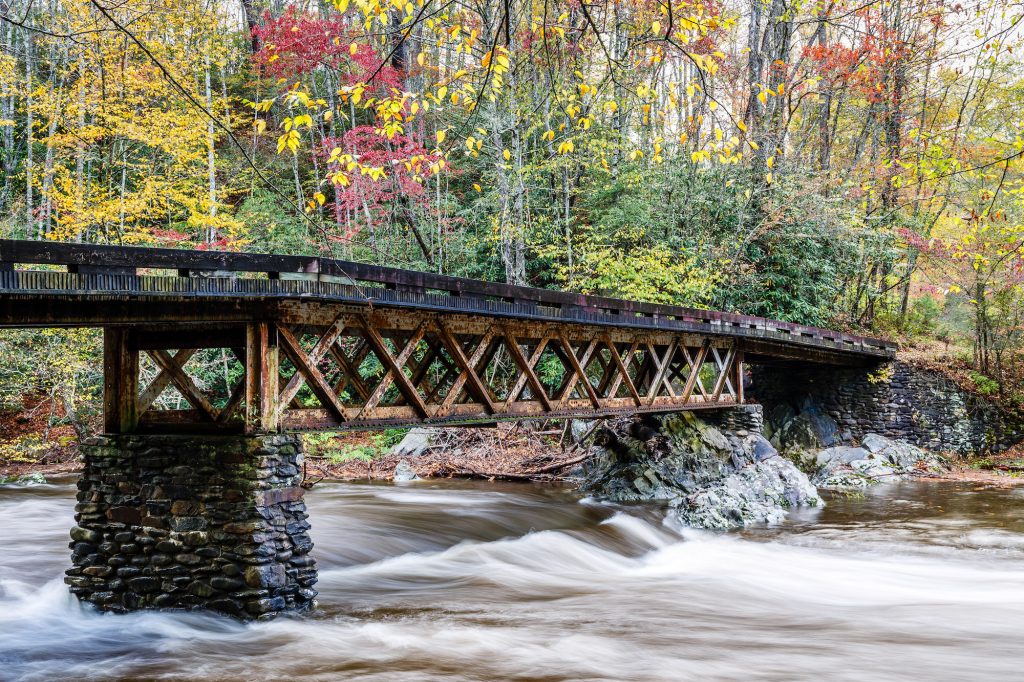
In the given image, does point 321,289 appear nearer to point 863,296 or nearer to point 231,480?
point 231,480

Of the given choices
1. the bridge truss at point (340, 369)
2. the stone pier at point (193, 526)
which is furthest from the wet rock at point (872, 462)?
the stone pier at point (193, 526)

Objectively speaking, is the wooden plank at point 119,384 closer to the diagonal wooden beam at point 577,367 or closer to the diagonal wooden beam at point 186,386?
the diagonal wooden beam at point 186,386

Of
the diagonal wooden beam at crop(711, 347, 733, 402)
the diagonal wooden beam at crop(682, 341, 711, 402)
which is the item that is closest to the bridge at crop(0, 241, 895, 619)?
the diagonal wooden beam at crop(682, 341, 711, 402)

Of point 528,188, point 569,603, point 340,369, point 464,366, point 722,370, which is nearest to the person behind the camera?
point 569,603

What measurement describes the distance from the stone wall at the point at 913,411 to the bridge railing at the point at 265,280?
49.0 feet

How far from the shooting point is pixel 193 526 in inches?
311

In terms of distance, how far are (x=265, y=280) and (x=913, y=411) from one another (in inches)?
890

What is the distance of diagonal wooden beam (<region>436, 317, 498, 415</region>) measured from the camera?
→ 10.3 metres

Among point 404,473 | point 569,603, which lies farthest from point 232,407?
point 404,473

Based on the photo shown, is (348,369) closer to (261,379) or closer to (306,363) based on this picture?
(306,363)

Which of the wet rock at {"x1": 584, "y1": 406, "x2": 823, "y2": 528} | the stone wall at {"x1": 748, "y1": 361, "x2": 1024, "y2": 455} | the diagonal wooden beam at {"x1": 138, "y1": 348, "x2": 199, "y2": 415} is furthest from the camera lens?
the stone wall at {"x1": 748, "y1": 361, "x2": 1024, "y2": 455}

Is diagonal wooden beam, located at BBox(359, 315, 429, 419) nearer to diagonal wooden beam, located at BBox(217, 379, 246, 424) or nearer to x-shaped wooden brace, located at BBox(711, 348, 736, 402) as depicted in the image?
diagonal wooden beam, located at BBox(217, 379, 246, 424)

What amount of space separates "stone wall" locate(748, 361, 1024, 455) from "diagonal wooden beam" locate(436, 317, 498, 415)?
1668 centimetres

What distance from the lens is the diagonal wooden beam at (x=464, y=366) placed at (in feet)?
33.7
